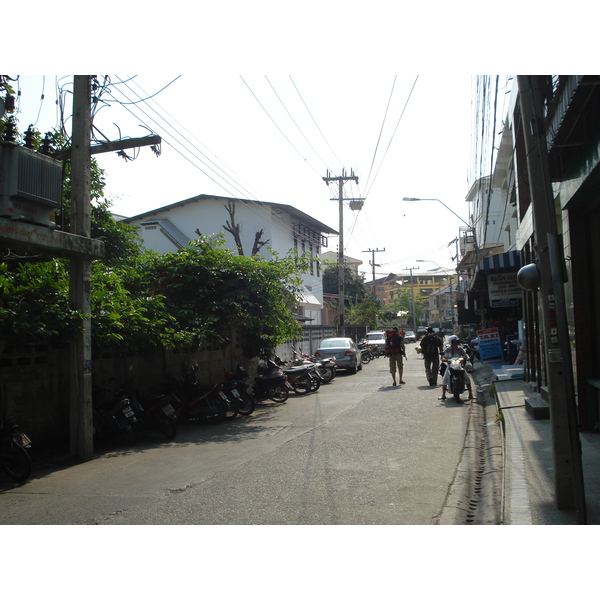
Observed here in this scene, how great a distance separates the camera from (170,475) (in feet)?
24.1

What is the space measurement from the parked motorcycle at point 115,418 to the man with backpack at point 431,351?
918cm

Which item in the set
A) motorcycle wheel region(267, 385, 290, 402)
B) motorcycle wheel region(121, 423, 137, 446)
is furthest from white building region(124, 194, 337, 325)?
motorcycle wheel region(121, 423, 137, 446)

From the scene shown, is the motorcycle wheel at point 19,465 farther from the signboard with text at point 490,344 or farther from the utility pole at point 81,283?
the signboard with text at point 490,344

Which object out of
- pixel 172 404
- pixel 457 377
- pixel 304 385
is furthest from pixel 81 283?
pixel 304 385

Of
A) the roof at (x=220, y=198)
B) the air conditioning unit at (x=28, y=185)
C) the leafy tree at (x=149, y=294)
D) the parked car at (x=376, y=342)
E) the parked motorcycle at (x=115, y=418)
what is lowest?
the parked motorcycle at (x=115, y=418)

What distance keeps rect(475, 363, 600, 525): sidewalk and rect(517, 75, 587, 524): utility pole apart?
0.22 m

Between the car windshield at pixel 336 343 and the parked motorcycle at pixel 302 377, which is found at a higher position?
the car windshield at pixel 336 343

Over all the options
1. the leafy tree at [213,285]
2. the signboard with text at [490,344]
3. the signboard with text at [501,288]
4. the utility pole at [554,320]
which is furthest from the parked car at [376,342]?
the utility pole at [554,320]

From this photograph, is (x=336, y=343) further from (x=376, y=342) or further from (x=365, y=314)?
(x=365, y=314)

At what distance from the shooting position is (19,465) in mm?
7309

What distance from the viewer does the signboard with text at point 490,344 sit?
22109 millimetres

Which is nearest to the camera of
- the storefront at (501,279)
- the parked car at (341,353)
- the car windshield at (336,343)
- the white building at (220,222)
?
the storefront at (501,279)

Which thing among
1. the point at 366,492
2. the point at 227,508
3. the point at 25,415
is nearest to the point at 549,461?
the point at 366,492

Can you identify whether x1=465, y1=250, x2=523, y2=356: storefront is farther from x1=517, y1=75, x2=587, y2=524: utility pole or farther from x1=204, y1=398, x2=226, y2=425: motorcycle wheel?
x1=517, y1=75, x2=587, y2=524: utility pole
